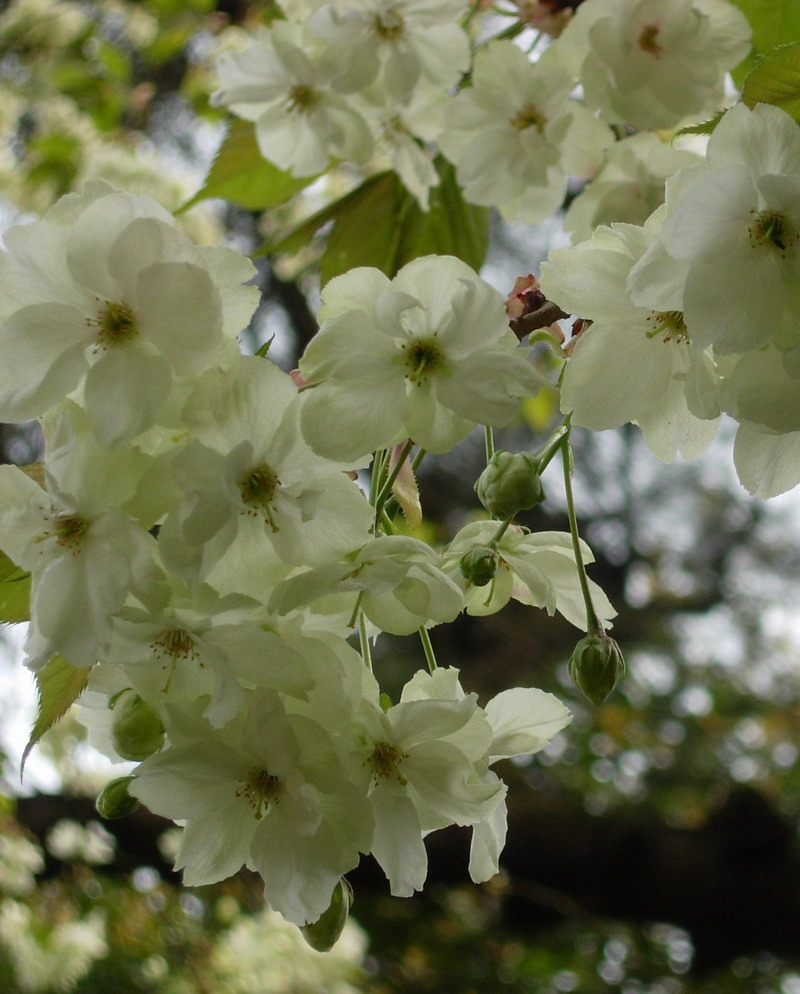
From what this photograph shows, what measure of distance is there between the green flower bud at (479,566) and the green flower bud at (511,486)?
2 centimetres

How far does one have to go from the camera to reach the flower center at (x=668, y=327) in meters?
0.45

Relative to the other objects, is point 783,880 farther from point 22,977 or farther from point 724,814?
point 22,977

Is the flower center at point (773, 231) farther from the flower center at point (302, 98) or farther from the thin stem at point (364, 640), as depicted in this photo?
the flower center at point (302, 98)

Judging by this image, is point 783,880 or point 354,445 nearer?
point 354,445

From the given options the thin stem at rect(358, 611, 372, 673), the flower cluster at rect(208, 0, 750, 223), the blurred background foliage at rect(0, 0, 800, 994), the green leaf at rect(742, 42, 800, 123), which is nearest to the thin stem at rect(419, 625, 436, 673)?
the thin stem at rect(358, 611, 372, 673)

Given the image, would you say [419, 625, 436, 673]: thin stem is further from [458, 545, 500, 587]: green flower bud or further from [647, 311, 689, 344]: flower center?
[647, 311, 689, 344]: flower center

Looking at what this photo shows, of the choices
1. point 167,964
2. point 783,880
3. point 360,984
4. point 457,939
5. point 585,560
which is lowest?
point 457,939

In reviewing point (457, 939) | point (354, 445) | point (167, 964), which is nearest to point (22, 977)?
point (167, 964)

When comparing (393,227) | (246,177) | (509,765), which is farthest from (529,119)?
(509,765)

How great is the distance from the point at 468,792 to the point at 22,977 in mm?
2249

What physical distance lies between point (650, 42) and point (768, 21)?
0.07 metres

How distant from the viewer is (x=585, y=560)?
527mm

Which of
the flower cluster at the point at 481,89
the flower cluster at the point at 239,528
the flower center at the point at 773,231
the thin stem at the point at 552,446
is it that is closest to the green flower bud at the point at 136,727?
the flower cluster at the point at 239,528

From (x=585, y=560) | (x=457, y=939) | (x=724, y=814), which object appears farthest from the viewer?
(x=457, y=939)
